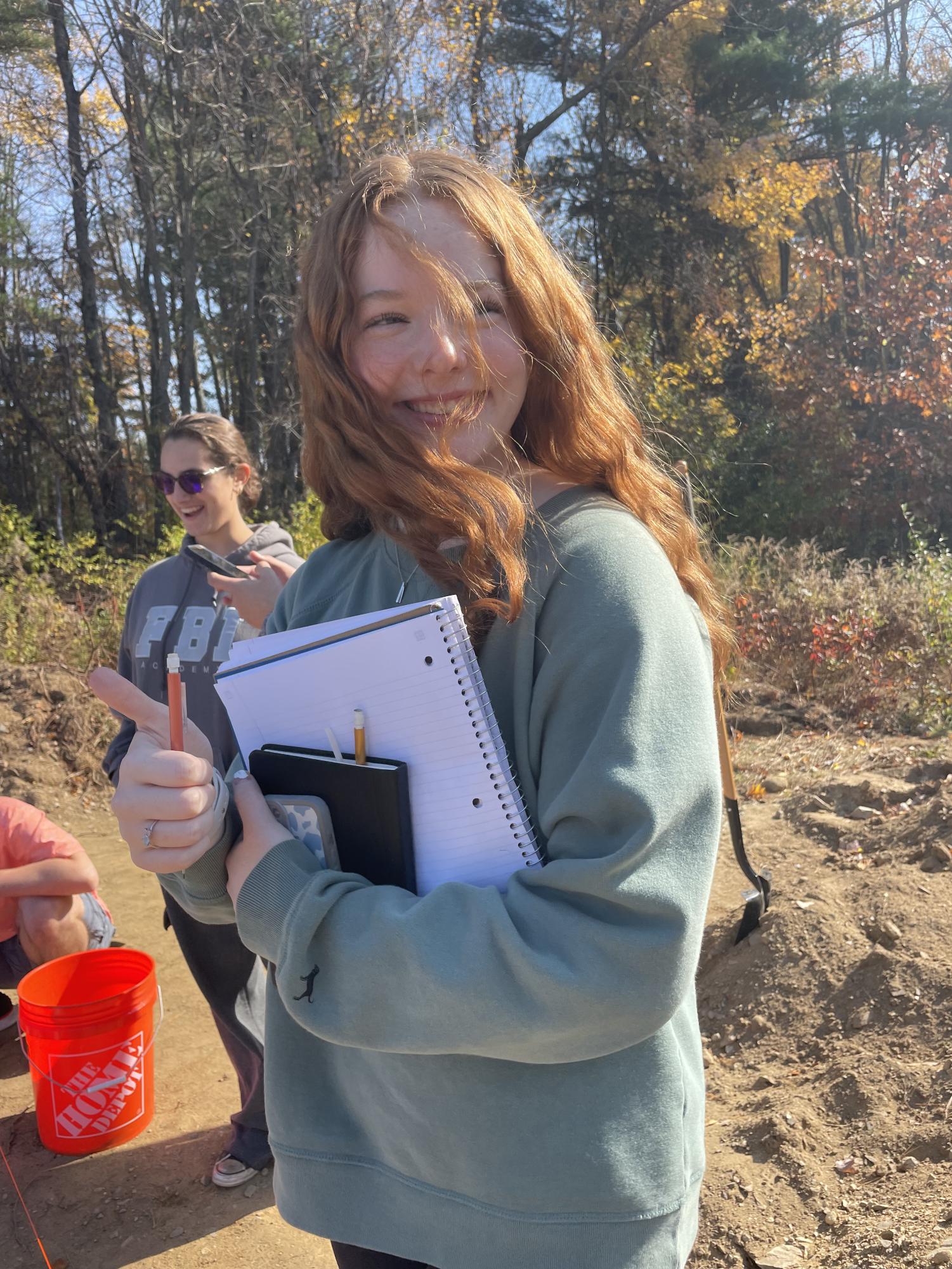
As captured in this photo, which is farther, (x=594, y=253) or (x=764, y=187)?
(x=594, y=253)

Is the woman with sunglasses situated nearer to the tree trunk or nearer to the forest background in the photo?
the forest background

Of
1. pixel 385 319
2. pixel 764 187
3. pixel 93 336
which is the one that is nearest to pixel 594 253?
pixel 764 187

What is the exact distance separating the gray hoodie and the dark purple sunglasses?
0.20 meters

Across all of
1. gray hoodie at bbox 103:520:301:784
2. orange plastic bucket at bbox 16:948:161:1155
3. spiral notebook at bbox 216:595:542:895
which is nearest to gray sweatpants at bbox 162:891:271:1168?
orange plastic bucket at bbox 16:948:161:1155

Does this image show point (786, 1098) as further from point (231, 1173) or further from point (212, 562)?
point (212, 562)

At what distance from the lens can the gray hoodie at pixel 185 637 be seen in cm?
292

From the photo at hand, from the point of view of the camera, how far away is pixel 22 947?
3.76 metres

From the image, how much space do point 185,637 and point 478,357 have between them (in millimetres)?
2171

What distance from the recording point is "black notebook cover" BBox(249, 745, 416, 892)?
1035 millimetres

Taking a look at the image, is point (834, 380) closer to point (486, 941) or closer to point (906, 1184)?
point (906, 1184)

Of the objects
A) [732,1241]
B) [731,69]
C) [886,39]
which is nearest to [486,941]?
[732,1241]

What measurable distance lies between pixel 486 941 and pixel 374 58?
14162 mm

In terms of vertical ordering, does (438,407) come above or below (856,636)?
above

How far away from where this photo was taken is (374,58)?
41.2ft
